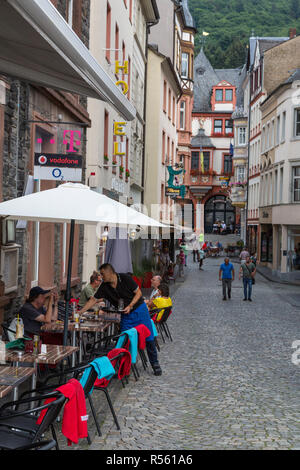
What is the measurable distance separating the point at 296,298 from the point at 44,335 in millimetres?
19014

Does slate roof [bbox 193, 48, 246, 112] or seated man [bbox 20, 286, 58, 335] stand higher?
slate roof [bbox 193, 48, 246, 112]

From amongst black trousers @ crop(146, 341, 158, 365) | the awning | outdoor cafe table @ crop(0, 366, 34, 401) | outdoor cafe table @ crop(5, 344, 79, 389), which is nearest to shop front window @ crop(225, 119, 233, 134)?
black trousers @ crop(146, 341, 158, 365)

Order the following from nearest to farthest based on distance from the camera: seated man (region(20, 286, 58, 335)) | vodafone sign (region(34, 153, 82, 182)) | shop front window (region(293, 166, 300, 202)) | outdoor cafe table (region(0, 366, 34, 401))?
outdoor cafe table (region(0, 366, 34, 401))
seated man (region(20, 286, 58, 335))
vodafone sign (region(34, 153, 82, 182))
shop front window (region(293, 166, 300, 202))

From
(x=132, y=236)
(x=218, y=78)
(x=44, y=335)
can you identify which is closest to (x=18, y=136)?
(x=44, y=335)

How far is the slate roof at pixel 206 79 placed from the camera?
8194 centimetres

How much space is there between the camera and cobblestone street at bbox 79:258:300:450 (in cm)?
695

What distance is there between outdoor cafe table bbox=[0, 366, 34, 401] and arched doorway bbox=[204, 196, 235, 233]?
76.5 metres

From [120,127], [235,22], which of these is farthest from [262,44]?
[235,22]

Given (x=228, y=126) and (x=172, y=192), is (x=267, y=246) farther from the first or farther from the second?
(x=228, y=126)

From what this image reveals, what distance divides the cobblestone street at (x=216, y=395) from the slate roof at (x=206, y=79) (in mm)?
66713

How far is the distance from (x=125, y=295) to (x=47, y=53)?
531cm

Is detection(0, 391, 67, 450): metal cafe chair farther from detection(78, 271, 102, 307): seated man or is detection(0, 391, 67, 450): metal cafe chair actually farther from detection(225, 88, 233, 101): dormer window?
detection(225, 88, 233, 101): dormer window

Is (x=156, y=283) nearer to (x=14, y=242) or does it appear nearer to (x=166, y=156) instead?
(x=14, y=242)

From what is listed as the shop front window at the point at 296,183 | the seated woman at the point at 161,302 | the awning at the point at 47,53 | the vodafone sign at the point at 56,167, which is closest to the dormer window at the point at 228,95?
the shop front window at the point at 296,183
